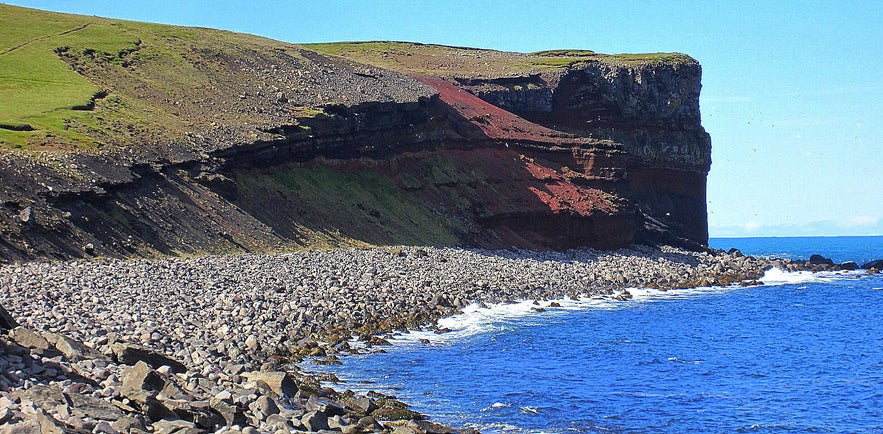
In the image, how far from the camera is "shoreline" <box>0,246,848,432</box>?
1825cm

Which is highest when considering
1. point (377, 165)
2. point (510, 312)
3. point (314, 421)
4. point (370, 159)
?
point (370, 159)

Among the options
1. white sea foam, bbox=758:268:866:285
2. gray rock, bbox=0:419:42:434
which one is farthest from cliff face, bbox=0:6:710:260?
gray rock, bbox=0:419:42:434

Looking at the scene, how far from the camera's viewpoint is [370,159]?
66.4 meters

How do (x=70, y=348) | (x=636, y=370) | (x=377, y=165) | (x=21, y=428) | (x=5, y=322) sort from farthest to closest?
(x=377, y=165), (x=636, y=370), (x=5, y=322), (x=70, y=348), (x=21, y=428)

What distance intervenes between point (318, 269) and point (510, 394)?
1826cm

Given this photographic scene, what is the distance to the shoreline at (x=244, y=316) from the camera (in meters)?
18.2

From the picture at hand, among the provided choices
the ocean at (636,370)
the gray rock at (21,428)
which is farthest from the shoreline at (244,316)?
the ocean at (636,370)

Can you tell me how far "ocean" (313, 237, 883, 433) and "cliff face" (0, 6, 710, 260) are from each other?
14.8 metres

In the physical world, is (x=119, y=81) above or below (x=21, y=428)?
above

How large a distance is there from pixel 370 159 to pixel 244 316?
118 ft

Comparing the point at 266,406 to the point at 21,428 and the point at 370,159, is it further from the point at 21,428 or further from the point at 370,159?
the point at 370,159

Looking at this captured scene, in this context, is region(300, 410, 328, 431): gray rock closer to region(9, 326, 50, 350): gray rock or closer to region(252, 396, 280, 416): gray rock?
region(252, 396, 280, 416): gray rock

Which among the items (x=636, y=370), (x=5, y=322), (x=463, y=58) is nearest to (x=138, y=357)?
(x=5, y=322)

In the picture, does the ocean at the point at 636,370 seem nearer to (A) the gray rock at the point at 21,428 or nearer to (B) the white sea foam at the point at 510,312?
(B) the white sea foam at the point at 510,312
